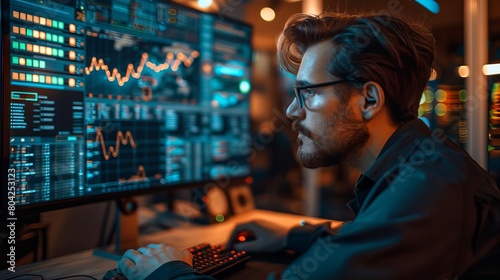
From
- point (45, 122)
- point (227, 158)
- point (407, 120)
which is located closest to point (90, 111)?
point (45, 122)

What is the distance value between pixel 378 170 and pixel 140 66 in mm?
762

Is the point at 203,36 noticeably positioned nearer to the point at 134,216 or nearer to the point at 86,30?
the point at 86,30

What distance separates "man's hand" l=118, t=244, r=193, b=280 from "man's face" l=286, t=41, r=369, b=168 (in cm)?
41

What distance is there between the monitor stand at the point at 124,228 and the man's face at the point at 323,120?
0.57m

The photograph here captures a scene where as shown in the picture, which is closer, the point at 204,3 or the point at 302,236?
the point at 302,236

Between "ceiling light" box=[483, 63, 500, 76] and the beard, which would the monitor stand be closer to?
the beard

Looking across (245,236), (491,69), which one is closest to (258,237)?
(245,236)

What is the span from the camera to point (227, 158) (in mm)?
1521

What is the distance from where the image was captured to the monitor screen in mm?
917

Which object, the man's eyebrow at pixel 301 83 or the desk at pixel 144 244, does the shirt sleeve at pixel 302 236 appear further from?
the man's eyebrow at pixel 301 83

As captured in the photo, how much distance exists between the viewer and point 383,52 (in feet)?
2.97

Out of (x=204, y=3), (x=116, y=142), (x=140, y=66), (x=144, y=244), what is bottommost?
(x=144, y=244)

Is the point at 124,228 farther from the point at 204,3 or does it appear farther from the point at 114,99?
the point at 204,3

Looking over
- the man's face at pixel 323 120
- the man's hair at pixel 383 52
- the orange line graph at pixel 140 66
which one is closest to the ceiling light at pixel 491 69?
the man's hair at pixel 383 52
